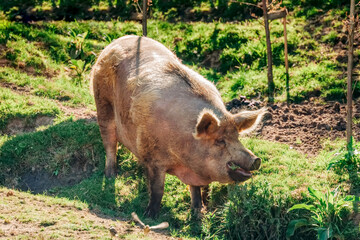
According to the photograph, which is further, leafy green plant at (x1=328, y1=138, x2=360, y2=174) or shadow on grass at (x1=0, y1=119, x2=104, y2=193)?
shadow on grass at (x1=0, y1=119, x2=104, y2=193)

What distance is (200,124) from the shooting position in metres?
6.51

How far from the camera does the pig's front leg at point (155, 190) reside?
280 inches

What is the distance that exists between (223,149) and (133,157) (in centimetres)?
254

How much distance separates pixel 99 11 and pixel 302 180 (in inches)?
356

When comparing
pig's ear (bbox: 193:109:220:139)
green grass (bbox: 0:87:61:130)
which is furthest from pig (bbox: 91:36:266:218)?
green grass (bbox: 0:87:61:130)

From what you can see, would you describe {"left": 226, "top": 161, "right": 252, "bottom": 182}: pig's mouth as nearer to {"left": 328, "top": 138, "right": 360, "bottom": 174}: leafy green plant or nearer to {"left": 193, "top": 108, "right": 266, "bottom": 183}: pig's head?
{"left": 193, "top": 108, "right": 266, "bottom": 183}: pig's head

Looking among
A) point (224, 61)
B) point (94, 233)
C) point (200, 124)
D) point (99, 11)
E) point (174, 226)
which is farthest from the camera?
point (99, 11)

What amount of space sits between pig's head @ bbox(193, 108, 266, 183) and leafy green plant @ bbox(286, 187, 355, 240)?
75cm

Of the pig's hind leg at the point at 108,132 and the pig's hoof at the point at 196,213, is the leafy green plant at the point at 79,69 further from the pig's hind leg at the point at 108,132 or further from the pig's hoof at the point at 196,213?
the pig's hoof at the point at 196,213

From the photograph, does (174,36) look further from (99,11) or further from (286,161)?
(286,161)

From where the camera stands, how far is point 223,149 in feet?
21.8

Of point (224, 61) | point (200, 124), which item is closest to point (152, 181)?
point (200, 124)

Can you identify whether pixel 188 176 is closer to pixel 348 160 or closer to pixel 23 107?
pixel 348 160

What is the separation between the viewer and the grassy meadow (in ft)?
21.9
